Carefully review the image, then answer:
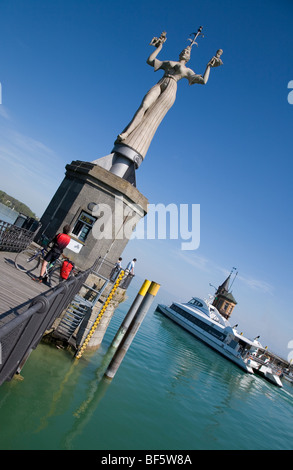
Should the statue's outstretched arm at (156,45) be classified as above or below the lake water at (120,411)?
above

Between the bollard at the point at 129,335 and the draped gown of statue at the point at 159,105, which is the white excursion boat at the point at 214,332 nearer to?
the bollard at the point at 129,335

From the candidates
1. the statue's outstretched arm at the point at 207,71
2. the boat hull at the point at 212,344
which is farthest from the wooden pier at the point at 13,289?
the boat hull at the point at 212,344

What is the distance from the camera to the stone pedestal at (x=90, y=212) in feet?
47.6

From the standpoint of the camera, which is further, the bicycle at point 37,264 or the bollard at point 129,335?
the bollard at point 129,335

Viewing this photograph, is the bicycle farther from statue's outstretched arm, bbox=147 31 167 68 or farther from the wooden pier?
statue's outstretched arm, bbox=147 31 167 68

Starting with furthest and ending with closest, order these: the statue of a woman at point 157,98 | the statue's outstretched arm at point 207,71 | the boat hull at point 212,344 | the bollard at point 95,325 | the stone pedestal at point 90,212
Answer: the boat hull at point 212,344 < the statue's outstretched arm at point 207,71 < the statue of a woman at point 157,98 < the stone pedestal at point 90,212 < the bollard at point 95,325

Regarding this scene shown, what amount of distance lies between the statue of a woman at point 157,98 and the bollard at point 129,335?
885 centimetres

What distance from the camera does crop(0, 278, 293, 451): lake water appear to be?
784 cm

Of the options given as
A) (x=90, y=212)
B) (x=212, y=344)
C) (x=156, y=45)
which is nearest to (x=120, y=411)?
(x=90, y=212)

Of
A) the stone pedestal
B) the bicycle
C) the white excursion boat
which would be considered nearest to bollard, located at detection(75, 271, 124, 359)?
the stone pedestal

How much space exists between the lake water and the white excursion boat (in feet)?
66.6
